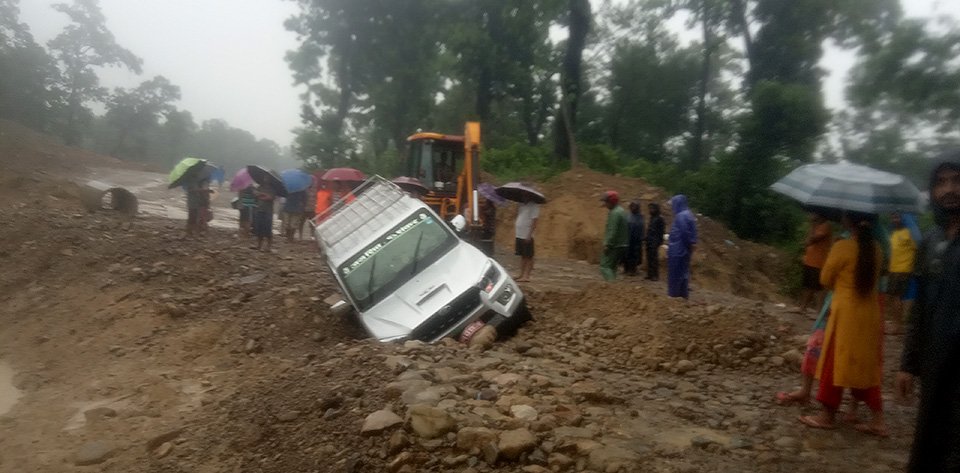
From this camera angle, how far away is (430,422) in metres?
4.40

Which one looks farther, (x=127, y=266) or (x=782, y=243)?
(x=782, y=243)

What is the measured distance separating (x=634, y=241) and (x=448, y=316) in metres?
6.02

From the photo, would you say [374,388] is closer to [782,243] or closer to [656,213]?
[656,213]

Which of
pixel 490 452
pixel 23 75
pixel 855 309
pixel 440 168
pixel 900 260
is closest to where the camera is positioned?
pixel 490 452

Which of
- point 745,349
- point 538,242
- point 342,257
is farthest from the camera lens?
point 538,242

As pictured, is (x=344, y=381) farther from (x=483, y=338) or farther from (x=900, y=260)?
(x=900, y=260)

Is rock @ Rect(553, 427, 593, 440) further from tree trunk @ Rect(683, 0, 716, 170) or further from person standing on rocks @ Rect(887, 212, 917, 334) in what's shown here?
tree trunk @ Rect(683, 0, 716, 170)

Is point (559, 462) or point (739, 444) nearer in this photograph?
point (559, 462)

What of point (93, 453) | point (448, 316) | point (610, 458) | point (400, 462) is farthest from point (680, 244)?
point (93, 453)

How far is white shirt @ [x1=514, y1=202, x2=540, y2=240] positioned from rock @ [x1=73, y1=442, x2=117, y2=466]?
616cm

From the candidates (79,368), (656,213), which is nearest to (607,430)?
(79,368)

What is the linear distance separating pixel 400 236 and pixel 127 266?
18.3ft

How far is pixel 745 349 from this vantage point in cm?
692

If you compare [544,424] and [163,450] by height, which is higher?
[544,424]
